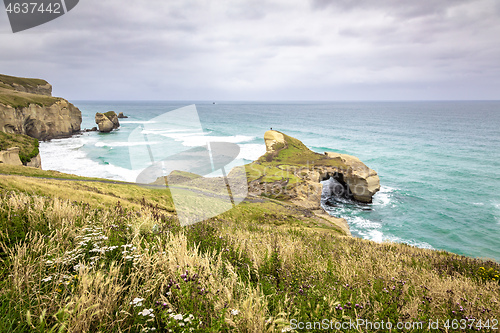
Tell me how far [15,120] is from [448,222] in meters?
85.9

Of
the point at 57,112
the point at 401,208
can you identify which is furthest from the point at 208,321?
the point at 57,112

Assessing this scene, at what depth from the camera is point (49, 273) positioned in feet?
10.3

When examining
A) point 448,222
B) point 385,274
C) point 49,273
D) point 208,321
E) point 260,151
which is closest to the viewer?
point 208,321

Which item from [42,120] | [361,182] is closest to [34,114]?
[42,120]

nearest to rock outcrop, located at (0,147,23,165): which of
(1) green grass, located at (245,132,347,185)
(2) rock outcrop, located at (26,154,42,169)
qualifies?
(2) rock outcrop, located at (26,154,42,169)

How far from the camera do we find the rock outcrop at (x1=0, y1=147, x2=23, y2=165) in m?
30.7

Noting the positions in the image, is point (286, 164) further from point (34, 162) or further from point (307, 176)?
point (34, 162)

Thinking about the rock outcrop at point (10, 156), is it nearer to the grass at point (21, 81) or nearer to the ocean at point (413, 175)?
the ocean at point (413, 175)

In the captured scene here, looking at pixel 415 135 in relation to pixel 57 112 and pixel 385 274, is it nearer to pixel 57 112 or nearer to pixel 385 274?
pixel 385 274

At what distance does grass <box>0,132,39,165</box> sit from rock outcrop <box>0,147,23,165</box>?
105 centimetres

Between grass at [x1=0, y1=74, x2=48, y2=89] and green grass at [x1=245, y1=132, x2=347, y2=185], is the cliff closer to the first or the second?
grass at [x1=0, y1=74, x2=48, y2=89]

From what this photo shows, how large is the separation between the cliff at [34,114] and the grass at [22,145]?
74.7 ft

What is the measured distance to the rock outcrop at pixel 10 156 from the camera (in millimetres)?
30700

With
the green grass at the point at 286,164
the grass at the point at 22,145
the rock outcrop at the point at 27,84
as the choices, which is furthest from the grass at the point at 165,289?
the rock outcrop at the point at 27,84
